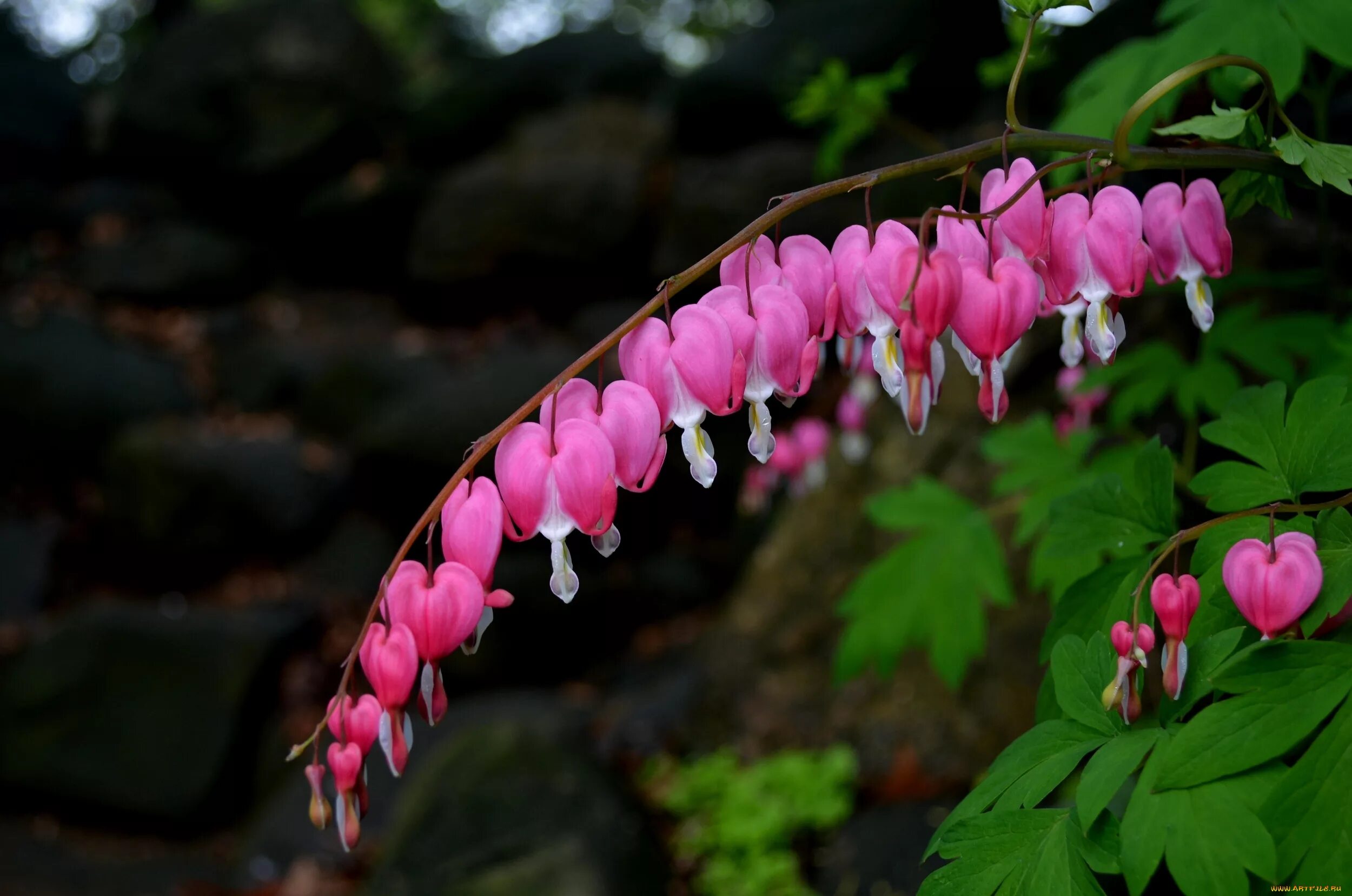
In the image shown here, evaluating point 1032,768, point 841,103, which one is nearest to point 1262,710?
point 1032,768

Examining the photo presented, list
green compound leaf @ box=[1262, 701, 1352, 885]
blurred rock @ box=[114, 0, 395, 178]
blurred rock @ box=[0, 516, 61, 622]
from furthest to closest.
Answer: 1. blurred rock @ box=[114, 0, 395, 178]
2. blurred rock @ box=[0, 516, 61, 622]
3. green compound leaf @ box=[1262, 701, 1352, 885]

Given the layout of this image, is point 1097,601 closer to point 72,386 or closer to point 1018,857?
point 1018,857

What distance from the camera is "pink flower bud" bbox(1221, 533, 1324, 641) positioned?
→ 90 cm

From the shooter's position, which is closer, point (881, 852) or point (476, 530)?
point (476, 530)

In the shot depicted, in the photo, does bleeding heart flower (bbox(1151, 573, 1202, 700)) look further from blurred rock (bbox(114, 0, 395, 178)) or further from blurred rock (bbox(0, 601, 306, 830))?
blurred rock (bbox(114, 0, 395, 178))

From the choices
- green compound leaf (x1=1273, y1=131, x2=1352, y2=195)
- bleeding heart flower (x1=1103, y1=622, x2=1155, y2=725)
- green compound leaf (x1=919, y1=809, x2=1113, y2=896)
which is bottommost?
green compound leaf (x1=919, y1=809, x2=1113, y2=896)

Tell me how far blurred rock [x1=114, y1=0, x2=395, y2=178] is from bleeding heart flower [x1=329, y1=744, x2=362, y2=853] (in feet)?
32.4

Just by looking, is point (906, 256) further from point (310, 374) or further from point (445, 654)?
point (310, 374)

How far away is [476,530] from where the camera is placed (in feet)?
3.04

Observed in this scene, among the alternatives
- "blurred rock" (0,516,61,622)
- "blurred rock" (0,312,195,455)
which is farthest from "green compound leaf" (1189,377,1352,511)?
"blurred rock" (0,312,195,455)

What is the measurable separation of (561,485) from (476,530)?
96 mm

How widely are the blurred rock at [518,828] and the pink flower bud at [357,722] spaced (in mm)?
2201

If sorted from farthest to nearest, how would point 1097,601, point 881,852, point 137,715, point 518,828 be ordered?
point 137,715 → point 518,828 → point 881,852 → point 1097,601

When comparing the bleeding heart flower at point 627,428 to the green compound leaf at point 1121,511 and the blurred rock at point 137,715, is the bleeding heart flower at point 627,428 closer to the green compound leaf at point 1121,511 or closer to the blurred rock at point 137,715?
the green compound leaf at point 1121,511
